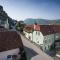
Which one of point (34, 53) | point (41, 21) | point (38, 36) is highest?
point (41, 21)

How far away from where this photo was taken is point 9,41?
3.70 metres

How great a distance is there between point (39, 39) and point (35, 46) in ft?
2.49

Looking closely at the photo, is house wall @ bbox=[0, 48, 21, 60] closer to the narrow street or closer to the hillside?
the narrow street

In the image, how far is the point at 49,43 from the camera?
5492mm

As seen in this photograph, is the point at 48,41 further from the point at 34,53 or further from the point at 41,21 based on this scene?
the point at 34,53

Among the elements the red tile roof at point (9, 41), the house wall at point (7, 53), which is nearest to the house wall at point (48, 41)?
the red tile roof at point (9, 41)

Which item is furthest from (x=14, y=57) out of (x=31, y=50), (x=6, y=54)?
(x=31, y=50)

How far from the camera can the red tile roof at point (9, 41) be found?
11.7 ft

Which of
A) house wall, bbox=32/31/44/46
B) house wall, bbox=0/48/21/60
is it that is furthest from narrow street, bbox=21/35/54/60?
house wall, bbox=32/31/44/46

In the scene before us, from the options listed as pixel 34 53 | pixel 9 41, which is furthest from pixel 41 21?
pixel 9 41

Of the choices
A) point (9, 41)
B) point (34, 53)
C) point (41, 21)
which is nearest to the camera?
point (9, 41)

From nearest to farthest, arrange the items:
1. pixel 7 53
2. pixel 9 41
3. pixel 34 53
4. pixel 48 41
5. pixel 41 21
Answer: pixel 7 53 < pixel 9 41 < pixel 34 53 < pixel 41 21 < pixel 48 41

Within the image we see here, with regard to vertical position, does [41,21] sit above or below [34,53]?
above

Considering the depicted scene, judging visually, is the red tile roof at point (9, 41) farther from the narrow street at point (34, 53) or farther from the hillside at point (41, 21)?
the hillside at point (41, 21)
